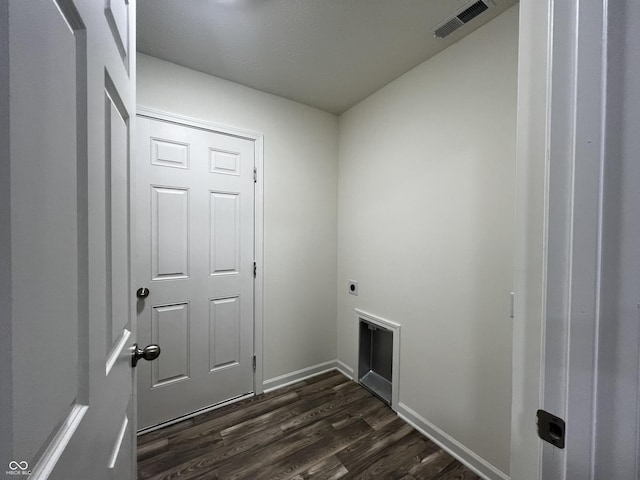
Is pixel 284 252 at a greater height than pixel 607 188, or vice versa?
pixel 607 188

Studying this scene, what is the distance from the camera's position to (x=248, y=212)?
208cm

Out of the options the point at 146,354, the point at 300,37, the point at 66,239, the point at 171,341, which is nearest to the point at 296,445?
the point at 171,341

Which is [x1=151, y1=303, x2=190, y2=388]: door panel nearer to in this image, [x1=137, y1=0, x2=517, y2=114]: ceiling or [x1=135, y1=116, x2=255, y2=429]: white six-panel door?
[x1=135, y1=116, x2=255, y2=429]: white six-panel door

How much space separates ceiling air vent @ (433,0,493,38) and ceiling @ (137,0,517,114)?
3cm

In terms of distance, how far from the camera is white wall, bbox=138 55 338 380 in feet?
6.61

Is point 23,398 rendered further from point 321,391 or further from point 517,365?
point 321,391

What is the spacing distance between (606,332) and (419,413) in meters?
1.72

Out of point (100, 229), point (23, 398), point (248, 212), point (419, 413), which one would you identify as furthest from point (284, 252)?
point (23, 398)

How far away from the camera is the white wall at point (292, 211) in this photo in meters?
2.02

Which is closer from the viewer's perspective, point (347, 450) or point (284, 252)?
point (347, 450)

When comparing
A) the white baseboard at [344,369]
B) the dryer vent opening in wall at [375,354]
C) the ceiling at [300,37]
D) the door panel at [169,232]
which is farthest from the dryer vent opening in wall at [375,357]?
the ceiling at [300,37]

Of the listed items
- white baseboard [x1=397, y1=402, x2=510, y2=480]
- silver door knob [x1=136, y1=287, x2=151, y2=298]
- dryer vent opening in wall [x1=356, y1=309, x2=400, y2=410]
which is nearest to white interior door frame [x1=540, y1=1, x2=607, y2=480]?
white baseboard [x1=397, y1=402, x2=510, y2=480]

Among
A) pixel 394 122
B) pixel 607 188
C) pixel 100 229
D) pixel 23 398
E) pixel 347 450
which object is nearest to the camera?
pixel 23 398

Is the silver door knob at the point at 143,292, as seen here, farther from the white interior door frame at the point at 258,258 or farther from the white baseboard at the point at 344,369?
the white baseboard at the point at 344,369
